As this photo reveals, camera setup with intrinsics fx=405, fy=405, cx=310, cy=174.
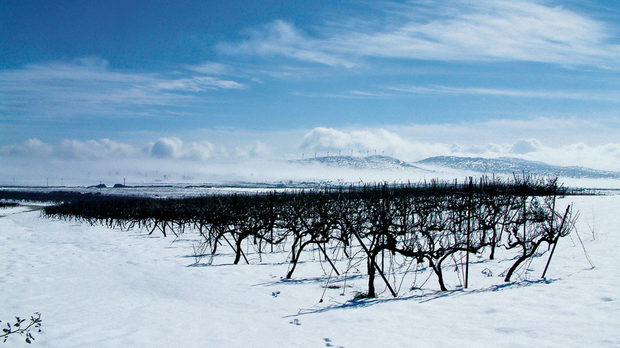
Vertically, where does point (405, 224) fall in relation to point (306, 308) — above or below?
above

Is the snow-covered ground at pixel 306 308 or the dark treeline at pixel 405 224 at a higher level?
the dark treeline at pixel 405 224

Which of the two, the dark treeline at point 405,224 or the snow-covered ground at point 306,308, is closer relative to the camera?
the snow-covered ground at point 306,308

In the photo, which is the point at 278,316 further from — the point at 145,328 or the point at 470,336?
the point at 470,336

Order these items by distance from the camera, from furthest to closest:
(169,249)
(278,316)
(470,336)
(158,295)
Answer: (169,249), (158,295), (278,316), (470,336)

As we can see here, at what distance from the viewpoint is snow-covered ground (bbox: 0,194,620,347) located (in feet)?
26.6

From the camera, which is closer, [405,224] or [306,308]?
[306,308]

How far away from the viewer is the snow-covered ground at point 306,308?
8.09 m

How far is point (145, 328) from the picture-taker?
9617mm

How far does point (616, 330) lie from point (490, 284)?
5424 millimetres

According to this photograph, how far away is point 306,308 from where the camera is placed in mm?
11312

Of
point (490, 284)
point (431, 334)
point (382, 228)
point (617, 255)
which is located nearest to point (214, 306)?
point (382, 228)

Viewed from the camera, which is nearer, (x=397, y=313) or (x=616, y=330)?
(x=616, y=330)

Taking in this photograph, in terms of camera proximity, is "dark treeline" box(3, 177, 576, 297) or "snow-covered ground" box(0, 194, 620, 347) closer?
"snow-covered ground" box(0, 194, 620, 347)

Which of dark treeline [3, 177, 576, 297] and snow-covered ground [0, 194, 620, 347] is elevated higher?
dark treeline [3, 177, 576, 297]
